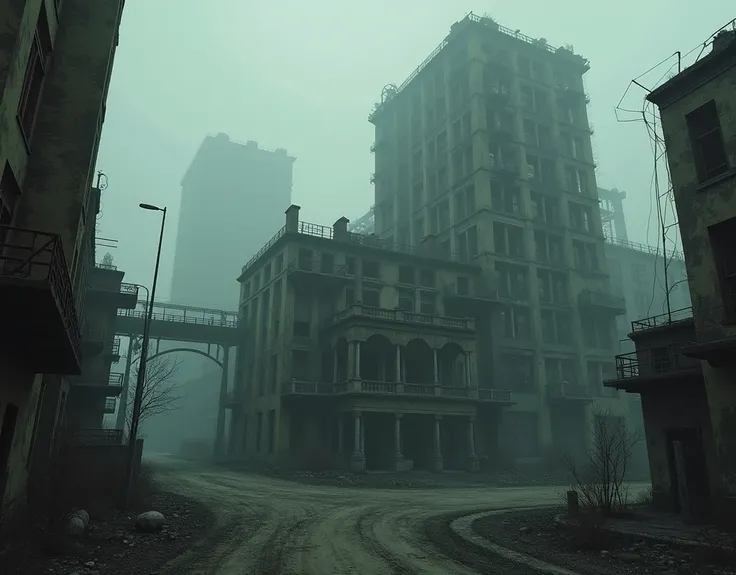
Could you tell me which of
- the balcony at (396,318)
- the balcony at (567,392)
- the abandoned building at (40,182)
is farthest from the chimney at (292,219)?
the abandoned building at (40,182)

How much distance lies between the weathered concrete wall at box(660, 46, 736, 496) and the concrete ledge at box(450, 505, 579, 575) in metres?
7.19

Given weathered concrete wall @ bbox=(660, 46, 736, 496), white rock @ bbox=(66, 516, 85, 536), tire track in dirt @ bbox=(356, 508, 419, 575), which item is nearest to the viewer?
tire track in dirt @ bbox=(356, 508, 419, 575)

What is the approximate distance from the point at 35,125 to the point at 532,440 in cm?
4909

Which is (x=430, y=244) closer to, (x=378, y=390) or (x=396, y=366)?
(x=396, y=366)

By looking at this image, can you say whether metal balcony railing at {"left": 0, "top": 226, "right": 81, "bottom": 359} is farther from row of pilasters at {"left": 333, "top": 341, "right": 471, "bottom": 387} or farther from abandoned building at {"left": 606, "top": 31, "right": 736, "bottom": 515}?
row of pilasters at {"left": 333, "top": 341, "right": 471, "bottom": 387}

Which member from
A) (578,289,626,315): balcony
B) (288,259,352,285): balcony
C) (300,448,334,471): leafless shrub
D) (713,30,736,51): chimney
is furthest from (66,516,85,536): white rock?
(578,289,626,315): balcony

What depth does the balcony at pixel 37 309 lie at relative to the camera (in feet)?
30.4

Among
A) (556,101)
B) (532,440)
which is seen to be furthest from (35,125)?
(556,101)

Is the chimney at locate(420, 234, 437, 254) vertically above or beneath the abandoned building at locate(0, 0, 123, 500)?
above

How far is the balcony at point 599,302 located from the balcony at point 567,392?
903 centimetres

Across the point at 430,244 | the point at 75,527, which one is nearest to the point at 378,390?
the point at 430,244

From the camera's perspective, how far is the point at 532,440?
51.9 metres

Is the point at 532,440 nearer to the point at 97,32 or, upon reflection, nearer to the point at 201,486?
the point at 201,486

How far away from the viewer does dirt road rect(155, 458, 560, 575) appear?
11.3m
